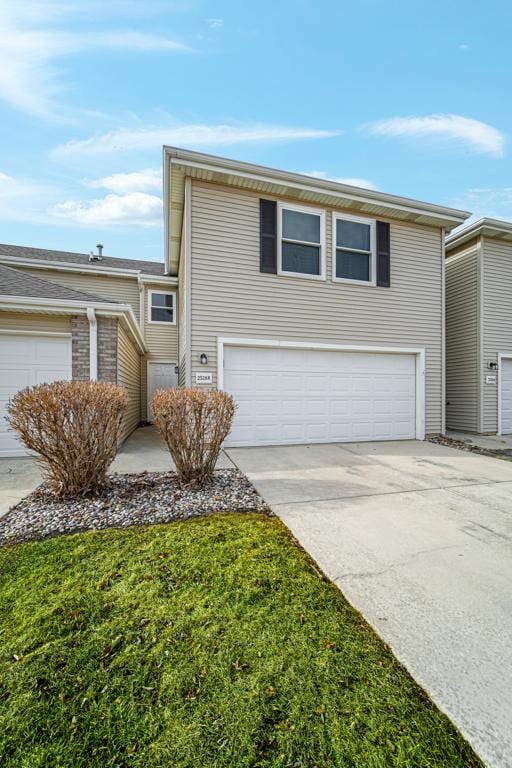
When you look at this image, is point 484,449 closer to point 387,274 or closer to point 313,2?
point 387,274

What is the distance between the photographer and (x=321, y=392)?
7.85 metres

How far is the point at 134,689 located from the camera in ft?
5.10

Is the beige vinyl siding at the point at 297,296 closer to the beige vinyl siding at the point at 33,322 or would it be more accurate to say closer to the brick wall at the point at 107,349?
the brick wall at the point at 107,349

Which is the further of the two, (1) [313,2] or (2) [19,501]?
(1) [313,2]

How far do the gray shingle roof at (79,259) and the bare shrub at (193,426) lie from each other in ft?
31.2

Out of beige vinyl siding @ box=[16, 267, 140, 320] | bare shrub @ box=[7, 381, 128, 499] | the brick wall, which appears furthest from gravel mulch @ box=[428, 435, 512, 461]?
beige vinyl siding @ box=[16, 267, 140, 320]

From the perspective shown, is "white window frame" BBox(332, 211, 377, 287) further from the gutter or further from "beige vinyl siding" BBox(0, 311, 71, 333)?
"beige vinyl siding" BBox(0, 311, 71, 333)

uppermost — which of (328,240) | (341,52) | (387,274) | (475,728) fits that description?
(341,52)

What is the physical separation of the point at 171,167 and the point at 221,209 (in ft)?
3.83

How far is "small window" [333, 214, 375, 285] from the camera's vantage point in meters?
7.94

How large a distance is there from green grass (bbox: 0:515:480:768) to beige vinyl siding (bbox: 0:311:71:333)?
4.89m

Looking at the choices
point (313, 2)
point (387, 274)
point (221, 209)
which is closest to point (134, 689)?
point (221, 209)

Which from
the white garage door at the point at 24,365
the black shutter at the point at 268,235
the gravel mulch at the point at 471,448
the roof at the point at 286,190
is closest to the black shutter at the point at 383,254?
the roof at the point at 286,190

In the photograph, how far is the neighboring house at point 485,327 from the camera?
9.48 m
